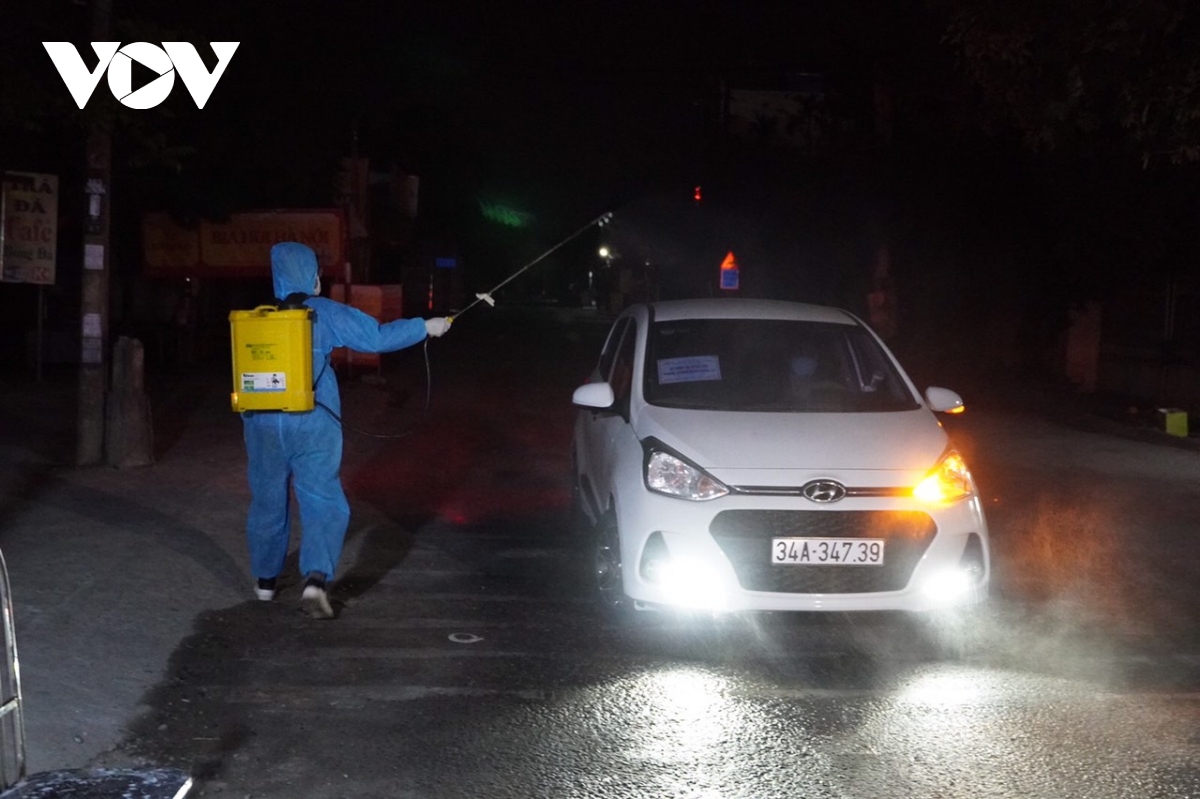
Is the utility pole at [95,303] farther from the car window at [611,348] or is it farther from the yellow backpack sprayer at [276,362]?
the yellow backpack sprayer at [276,362]

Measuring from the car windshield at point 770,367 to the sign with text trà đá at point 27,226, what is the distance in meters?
10.8

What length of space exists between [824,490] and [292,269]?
288 centimetres

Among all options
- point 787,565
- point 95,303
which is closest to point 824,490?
point 787,565

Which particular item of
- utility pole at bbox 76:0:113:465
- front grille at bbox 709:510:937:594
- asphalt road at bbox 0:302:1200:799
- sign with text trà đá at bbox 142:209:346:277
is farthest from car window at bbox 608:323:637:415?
sign with text trà đá at bbox 142:209:346:277

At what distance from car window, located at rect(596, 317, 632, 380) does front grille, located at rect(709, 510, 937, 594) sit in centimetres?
251

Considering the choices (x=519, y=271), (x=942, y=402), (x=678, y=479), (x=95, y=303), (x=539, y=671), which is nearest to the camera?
(x=539, y=671)

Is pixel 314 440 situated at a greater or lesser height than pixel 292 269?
lesser

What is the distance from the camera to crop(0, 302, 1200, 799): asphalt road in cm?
478

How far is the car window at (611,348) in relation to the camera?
851 centimetres

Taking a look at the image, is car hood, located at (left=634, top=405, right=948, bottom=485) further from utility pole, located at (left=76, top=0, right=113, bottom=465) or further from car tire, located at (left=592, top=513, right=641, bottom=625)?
utility pole, located at (left=76, top=0, right=113, bottom=465)

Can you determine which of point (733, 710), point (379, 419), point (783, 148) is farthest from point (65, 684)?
point (783, 148)

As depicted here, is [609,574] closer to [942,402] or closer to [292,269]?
[942,402]

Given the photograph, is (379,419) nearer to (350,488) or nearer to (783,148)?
(350,488)

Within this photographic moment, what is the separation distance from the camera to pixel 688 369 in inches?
294
